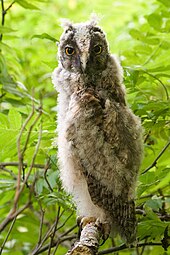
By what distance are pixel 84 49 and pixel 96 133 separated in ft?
1.08

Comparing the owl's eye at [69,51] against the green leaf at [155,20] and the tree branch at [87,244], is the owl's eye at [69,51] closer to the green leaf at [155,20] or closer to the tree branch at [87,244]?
the green leaf at [155,20]

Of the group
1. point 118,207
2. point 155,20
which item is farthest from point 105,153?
point 155,20

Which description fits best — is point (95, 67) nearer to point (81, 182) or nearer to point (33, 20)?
point (81, 182)

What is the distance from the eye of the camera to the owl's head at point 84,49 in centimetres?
187

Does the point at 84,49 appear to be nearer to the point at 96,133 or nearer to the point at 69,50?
the point at 69,50

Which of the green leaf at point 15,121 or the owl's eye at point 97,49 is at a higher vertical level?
the owl's eye at point 97,49

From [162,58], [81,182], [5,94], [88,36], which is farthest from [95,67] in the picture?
[5,94]

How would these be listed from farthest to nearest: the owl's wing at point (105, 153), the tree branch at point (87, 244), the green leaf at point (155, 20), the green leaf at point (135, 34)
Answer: the green leaf at point (135, 34) < the green leaf at point (155, 20) < the owl's wing at point (105, 153) < the tree branch at point (87, 244)

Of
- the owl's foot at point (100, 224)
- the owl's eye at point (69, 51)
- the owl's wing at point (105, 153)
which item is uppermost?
the owl's eye at point (69, 51)

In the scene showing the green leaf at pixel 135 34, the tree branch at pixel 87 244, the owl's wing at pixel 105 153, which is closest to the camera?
the tree branch at pixel 87 244

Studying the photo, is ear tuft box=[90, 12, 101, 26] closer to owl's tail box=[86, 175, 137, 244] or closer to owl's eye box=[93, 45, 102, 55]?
owl's eye box=[93, 45, 102, 55]

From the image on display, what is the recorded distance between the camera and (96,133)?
1.77 metres

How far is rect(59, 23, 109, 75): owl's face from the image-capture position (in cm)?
187

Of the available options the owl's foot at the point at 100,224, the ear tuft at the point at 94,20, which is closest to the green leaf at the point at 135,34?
the ear tuft at the point at 94,20
